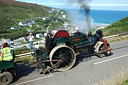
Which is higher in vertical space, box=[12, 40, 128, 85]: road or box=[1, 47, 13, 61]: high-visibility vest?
box=[1, 47, 13, 61]: high-visibility vest

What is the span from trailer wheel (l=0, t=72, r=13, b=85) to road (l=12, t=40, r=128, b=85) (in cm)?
26

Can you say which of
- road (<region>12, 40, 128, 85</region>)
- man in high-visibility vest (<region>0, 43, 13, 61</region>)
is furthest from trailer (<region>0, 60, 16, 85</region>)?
road (<region>12, 40, 128, 85</region>)

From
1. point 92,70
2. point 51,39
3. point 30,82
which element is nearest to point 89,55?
point 92,70

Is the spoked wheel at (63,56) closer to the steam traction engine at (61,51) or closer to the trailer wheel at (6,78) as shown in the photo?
the steam traction engine at (61,51)

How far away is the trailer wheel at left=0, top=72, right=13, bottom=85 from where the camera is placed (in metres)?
5.42

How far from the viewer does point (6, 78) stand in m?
5.52

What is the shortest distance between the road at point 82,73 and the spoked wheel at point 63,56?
0.28 metres

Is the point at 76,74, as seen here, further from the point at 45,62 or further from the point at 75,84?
the point at 45,62

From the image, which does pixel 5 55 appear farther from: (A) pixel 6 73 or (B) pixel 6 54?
(A) pixel 6 73

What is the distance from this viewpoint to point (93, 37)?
7.73m

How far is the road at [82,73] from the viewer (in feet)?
18.4

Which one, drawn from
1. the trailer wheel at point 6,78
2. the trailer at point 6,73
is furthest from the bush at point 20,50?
the trailer wheel at point 6,78

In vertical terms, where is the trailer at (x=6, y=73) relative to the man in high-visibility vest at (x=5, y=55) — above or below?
below

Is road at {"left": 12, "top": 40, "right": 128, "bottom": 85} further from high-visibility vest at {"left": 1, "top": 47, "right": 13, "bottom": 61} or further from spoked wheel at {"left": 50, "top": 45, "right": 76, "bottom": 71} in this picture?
high-visibility vest at {"left": 1, "top": 47, "right": 13, "bottom": 61}
